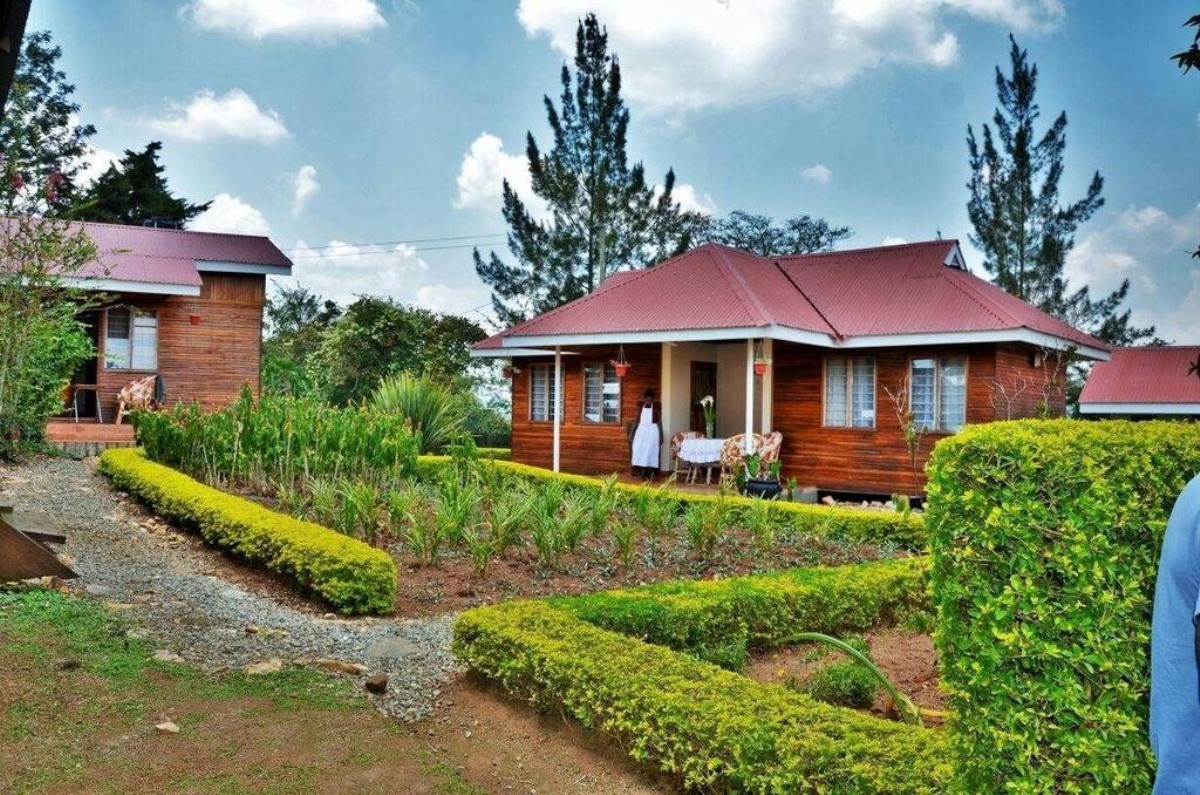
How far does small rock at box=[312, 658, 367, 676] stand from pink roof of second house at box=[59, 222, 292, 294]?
46.5ft

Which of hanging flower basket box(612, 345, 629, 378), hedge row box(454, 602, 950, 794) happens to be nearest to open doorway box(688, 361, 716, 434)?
hanging flower basket box(612, 345, 629, 378)

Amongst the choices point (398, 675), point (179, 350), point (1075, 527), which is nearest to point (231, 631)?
point (398, 675)

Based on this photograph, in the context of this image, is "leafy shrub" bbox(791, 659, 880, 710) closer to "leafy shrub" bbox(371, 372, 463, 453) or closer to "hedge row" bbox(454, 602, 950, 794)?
"hedge row" bbox(454, 602, 950, 794)

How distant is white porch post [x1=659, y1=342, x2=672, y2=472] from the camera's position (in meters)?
16.8

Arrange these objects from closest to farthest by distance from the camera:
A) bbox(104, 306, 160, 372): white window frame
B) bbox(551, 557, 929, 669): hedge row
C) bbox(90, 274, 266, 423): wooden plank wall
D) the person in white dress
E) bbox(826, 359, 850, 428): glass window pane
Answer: bbox(551, 557, 929, 669): hedge row, bbox(826, 359, 850, 428): glass window pane, the person in white dress, bbox(104, 306, 160, 372): white window frame, bbox(90, 274, 266, 423): wooden plank wall

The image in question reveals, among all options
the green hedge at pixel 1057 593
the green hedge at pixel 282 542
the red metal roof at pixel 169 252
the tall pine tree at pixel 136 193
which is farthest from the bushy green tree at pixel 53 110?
the green hedge at pixel 1057 593

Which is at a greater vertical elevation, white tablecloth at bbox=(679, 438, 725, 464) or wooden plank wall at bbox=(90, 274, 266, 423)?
wooden plank wall at bbox=(90, 274, 266, 423)

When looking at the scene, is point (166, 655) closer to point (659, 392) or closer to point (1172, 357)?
point (659, 392)

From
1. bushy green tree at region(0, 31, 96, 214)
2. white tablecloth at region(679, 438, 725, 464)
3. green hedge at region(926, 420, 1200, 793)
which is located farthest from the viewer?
bushy green tree at region(0, 31, 96, 214)

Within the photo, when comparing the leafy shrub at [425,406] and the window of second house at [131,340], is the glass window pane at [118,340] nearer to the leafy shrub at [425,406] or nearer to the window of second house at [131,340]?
the window of second house at [131,340]

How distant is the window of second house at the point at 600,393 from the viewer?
708 inches

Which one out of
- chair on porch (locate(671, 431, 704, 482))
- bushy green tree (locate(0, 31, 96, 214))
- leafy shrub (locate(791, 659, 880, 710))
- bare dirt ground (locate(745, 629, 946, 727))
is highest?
bushy green tree (locate(0, 31, 96, 214))

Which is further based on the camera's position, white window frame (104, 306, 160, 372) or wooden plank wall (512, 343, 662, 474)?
white window frame (104, 306, 160, 372)

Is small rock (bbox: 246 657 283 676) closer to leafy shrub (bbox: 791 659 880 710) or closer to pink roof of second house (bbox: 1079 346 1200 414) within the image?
leafy shrub (bbox: 791 659 880 710)
